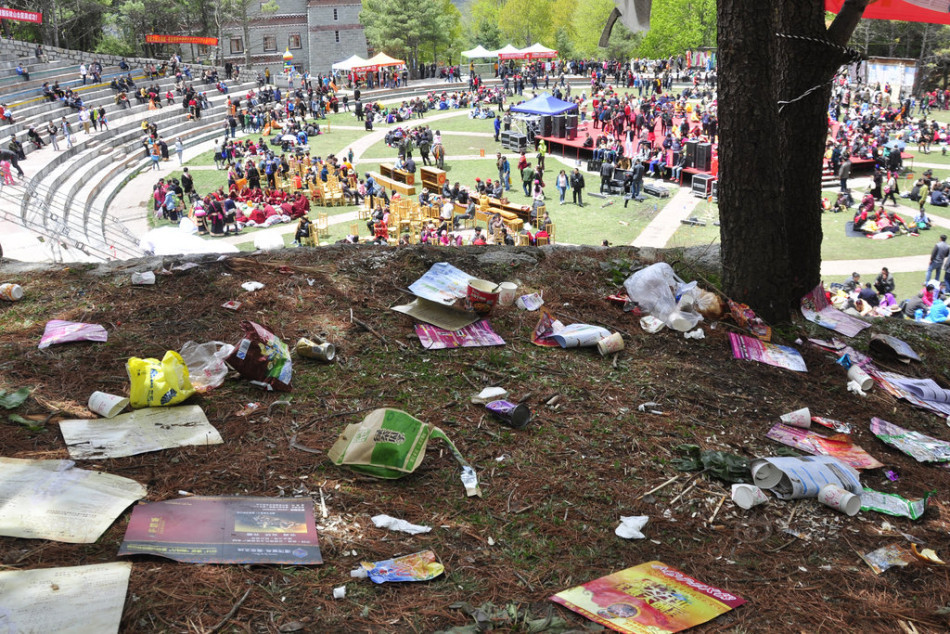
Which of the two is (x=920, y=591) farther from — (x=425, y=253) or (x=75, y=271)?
(x=75, y=271)

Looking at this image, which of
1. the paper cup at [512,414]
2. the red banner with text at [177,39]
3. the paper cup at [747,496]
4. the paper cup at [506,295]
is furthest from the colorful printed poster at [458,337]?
the red banner with text at [177,39]

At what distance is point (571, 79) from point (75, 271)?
148 feet

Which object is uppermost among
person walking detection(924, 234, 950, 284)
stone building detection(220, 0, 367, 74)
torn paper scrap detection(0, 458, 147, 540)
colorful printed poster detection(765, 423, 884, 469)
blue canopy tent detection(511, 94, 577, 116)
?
stone building detection(220, 0, 367, 74)

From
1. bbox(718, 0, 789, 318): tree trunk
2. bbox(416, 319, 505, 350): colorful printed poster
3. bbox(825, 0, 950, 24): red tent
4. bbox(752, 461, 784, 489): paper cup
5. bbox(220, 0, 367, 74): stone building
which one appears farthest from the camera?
bbox(220, 0, 367, 74): stone building

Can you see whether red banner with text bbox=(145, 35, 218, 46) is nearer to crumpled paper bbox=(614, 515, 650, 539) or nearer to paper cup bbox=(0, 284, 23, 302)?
paper cup bbox=(0, 284, 23, 302)

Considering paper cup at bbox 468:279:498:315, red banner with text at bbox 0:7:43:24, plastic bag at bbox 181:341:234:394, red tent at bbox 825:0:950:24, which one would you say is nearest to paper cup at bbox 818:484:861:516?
paper cup at bbox 468:279:498:315

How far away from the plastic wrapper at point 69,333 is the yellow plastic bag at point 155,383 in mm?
1014

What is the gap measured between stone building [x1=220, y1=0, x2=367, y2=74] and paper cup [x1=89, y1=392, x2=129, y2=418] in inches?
2144

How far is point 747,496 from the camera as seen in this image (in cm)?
367

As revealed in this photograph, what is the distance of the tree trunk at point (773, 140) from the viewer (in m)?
5.38

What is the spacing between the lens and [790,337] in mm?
5977

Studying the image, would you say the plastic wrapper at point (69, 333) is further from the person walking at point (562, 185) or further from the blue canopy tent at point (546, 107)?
the blue canopy tent at point (546, 107)

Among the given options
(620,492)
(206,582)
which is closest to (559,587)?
(620,492)

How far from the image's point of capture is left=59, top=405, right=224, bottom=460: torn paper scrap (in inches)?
144
